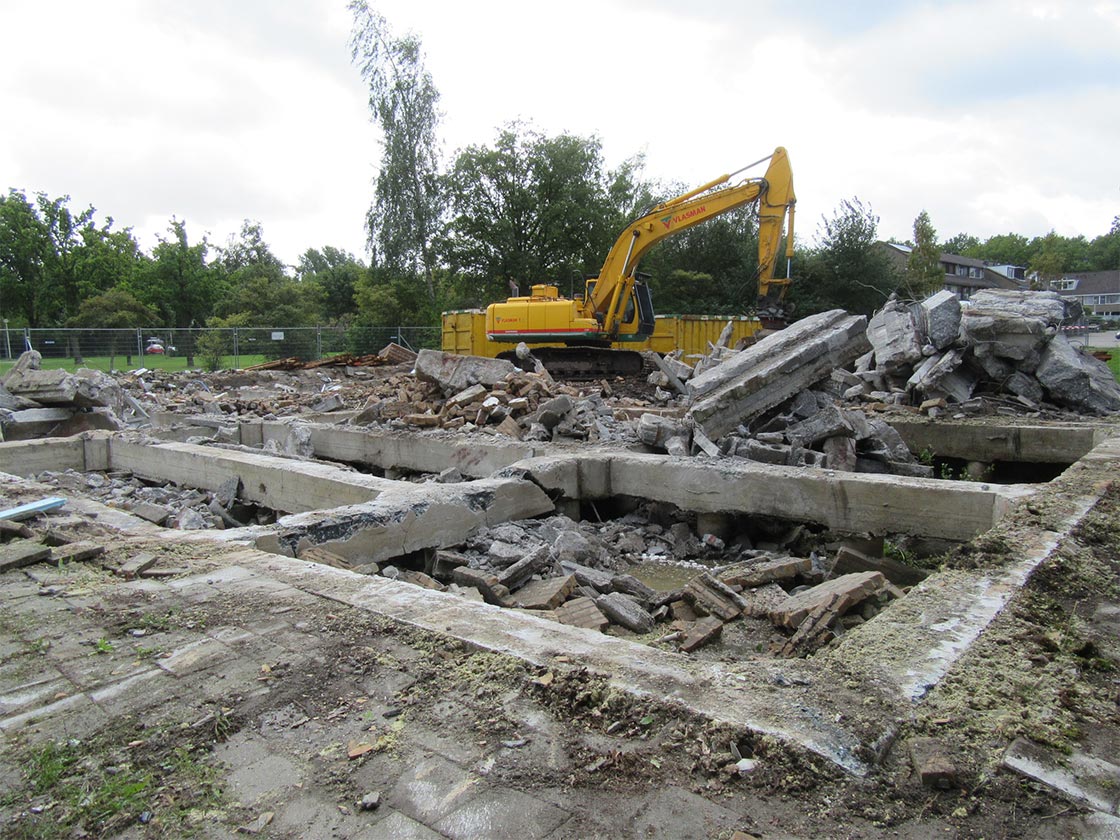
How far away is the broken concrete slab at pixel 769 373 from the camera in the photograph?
771 cm

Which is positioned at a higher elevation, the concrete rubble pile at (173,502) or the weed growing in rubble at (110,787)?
the weed growing in rubble at (110,787)

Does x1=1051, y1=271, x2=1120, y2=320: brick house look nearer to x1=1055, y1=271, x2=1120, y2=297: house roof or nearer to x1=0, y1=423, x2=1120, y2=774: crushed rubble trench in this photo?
x1=1055, y1=271, x2=1120, y2=297: house roof

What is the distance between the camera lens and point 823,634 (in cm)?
373

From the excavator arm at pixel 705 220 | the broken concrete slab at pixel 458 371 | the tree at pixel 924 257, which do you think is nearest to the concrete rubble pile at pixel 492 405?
the broken concrete slab at pixel 458 371

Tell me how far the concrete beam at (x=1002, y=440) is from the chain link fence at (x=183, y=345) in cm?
2048

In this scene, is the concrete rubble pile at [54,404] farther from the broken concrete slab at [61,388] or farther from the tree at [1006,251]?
the tree at [1006,251]

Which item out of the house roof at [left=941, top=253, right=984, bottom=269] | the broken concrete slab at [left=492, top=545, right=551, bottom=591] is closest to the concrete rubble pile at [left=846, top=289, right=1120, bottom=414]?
the broken concrete slab at [left=492, top=545, right=551, bottom=591]

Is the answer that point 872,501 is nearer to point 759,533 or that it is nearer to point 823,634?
point 759,533

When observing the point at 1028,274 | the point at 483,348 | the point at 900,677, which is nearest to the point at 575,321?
the point at 483,348

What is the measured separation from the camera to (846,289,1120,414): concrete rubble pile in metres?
9.40

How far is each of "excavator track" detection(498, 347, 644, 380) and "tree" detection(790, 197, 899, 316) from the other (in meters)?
15.7

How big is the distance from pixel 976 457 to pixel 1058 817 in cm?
787

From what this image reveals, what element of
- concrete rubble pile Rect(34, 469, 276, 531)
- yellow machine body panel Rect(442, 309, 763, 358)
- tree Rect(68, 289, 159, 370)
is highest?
tree Rect(68, 289, 159, 370)

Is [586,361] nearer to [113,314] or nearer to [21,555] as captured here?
[21,555]
